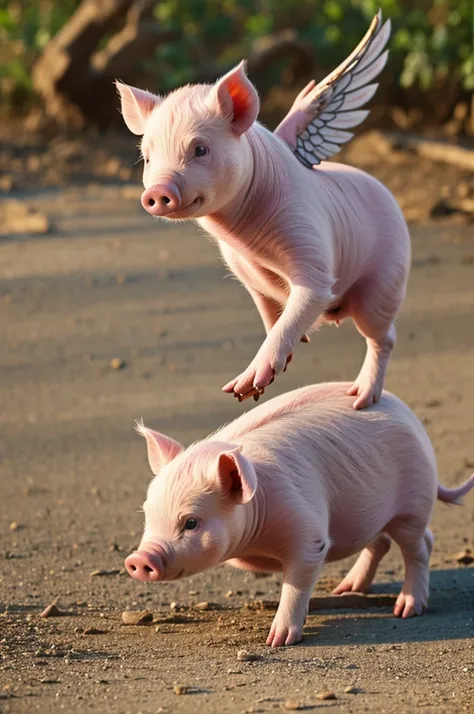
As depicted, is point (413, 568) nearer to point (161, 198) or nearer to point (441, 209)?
point (161, 198)

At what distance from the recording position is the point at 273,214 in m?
4.21

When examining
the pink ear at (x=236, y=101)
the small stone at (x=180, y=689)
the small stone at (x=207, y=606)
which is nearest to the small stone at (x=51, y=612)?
the small stone at (x=207, y=606)

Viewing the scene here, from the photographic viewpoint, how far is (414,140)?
47.6 ft

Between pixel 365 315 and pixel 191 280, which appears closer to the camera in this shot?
pixel 365 315

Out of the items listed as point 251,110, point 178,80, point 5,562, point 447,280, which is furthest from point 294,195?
point 178,80

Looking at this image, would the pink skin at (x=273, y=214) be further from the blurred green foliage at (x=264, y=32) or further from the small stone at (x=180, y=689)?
the blurred green foliage at (x=264, y=32)

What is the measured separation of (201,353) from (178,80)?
9518mm

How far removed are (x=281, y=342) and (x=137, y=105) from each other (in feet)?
2.90

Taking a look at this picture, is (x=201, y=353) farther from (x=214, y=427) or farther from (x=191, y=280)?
(x=191, y=280)

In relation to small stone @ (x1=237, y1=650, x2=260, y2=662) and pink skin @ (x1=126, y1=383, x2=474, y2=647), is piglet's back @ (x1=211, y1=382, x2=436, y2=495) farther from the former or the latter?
small stone @ (x1=237, y1=650, x2=260, y2=662)

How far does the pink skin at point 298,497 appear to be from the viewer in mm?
4266

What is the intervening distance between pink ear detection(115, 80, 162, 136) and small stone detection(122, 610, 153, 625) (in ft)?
5.67

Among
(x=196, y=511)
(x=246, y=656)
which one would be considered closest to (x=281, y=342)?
(x=196, y=511)

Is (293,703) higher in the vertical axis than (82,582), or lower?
higher
